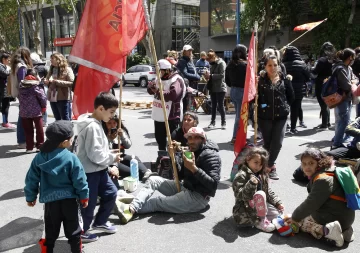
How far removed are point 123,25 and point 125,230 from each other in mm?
2139

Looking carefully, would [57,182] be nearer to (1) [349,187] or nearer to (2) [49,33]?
(1) [349,187]

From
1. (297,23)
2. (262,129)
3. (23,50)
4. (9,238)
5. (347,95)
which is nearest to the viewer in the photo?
(9,238)

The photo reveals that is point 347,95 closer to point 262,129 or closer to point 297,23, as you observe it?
point 262,129

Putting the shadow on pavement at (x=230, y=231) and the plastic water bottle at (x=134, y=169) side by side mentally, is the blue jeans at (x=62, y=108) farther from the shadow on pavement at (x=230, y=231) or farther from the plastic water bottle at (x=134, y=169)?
the shadow on pavement at (x=230, y=231)

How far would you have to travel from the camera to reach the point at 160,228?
13.7 ft

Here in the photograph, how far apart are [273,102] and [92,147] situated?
2.74m

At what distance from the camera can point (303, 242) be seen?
12.5 feet

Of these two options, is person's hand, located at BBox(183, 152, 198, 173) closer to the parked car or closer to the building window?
the parked car

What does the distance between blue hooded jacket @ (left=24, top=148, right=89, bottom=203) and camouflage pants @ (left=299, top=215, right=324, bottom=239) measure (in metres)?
2.08

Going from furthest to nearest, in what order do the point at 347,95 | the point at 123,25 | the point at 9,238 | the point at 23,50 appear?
the point at 23,50 < the point at 347,95 < the point at 123,25 < the point at 9,238

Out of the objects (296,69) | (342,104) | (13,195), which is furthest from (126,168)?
(296,69)

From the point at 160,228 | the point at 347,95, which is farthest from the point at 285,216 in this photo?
the point at 347,95

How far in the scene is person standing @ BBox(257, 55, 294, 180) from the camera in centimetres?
541

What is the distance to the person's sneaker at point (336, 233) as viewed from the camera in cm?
364
